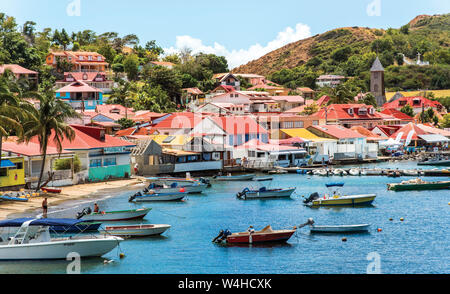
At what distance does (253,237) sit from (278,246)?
5.15 feet

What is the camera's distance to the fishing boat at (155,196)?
158 ft

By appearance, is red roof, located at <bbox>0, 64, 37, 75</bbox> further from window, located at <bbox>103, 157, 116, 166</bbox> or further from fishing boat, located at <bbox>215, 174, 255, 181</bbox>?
fishing boat, located at <bbox>215, 174, 255, 181</bbox>

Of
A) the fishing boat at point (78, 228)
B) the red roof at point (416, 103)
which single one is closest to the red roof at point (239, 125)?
the fishing boat at point (78, 228)

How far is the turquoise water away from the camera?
2838 centimetres

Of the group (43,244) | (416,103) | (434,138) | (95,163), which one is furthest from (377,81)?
(43,244)

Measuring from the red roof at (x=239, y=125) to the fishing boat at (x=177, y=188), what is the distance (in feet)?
72.1

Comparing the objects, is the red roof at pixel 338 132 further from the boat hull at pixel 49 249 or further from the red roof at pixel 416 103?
the boat hull at pixel 49 249

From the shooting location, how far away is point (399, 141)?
95.4 m

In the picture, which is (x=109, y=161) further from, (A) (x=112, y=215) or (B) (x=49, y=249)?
(B) (x=49, y=249)

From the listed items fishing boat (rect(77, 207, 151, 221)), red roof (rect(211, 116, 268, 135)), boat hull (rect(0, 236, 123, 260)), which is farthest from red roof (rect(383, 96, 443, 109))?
boat hull (rect(0, 236, 123, 260))

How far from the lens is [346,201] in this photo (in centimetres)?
4741

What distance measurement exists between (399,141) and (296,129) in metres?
21.1
